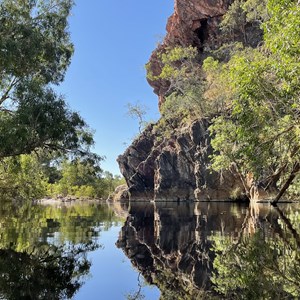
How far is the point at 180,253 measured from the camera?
7410 mm

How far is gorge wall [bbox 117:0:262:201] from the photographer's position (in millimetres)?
46438

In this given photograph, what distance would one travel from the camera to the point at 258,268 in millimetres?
5625

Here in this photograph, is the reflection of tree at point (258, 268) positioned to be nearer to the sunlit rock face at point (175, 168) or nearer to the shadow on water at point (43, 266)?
the shadow on water at point (43, 266)

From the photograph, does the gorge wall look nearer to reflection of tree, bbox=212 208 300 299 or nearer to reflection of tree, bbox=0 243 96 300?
reflection of tree, bbox=212 208 300 299

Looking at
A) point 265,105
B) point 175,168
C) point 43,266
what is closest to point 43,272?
point 43,266

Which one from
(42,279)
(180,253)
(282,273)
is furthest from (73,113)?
(282,273)

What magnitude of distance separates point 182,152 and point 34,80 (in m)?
36.9

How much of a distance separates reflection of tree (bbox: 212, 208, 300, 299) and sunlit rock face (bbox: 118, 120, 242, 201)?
36430 mm

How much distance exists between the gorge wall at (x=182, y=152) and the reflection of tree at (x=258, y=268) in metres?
36.4

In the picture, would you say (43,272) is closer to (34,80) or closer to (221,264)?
(221,264)

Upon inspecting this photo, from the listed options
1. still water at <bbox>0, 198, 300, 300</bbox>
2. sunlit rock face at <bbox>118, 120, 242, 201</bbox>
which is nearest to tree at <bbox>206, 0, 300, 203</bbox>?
still water at <bbox>0, 198, 300, 300</bbox>

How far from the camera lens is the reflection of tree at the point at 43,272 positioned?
454 cm

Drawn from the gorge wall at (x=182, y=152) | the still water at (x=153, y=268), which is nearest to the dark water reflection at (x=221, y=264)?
the still water at (x=153, y=268)

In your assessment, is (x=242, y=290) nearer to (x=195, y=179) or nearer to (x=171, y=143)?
(x=195, y=179)
